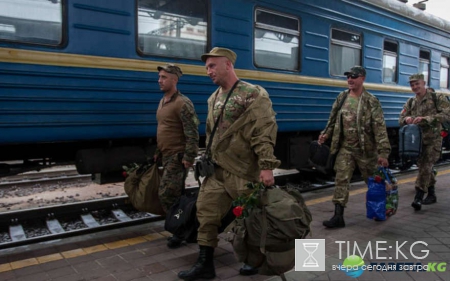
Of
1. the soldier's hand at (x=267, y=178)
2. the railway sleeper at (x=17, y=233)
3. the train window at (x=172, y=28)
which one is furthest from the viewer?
the train window at (x=172, y=28)

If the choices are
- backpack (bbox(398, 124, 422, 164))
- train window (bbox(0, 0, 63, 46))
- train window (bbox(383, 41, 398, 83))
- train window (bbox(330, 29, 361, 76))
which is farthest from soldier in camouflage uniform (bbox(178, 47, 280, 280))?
train window (bbox(383, 41, 398, 83))

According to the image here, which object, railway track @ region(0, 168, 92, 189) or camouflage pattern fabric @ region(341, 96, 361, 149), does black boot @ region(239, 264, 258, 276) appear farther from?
railway track @ region(0, 168, 92, 189)

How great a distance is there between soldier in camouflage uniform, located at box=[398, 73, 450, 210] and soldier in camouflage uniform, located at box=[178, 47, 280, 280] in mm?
3114

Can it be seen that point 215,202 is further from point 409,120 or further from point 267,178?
point 409,120

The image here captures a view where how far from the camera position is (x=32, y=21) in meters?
4.05

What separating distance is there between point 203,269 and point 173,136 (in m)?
1.36

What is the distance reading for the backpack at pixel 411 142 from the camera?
5059 millimetres

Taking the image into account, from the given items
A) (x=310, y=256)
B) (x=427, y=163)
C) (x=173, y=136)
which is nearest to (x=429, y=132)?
(x=427, y=163)

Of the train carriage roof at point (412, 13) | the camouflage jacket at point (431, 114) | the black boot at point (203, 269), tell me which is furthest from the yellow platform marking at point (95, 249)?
the train carriage roof at point (412, 13)

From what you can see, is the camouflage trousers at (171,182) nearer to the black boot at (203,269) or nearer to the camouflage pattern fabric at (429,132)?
the black boot at (203,269)

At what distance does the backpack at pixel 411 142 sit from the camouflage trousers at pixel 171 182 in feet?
9.58

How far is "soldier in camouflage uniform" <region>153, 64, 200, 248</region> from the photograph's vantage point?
3824mm

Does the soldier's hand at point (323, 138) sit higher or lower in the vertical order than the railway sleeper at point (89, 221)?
higher

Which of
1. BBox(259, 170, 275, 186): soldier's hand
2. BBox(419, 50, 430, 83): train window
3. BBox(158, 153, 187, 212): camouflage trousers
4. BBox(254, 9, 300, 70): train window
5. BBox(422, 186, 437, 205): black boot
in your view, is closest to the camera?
BBox(259, 170, 275, 186): soldier's hand
